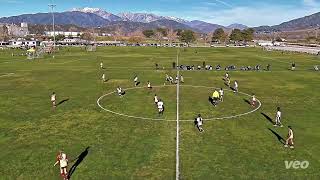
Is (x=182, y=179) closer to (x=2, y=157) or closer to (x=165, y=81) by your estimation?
(x=2, y=157)

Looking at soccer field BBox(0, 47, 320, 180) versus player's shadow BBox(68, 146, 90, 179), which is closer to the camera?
player's shadow BBox(68, 146, 90, 179)

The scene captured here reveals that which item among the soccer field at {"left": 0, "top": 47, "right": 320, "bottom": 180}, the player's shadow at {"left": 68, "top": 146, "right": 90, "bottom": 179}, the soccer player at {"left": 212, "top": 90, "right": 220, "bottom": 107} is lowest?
the player's shadow at {"left": 68, "top": 146, "right": 90, "bottom": 179}

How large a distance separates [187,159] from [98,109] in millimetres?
18951

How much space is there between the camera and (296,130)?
35.0 m

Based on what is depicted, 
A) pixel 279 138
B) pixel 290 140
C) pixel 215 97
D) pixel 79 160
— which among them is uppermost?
pixel 215 97

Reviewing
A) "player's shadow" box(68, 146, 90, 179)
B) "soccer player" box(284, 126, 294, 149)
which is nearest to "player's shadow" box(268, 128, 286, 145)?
"soccer player" box(284, 126, 294, 149)
